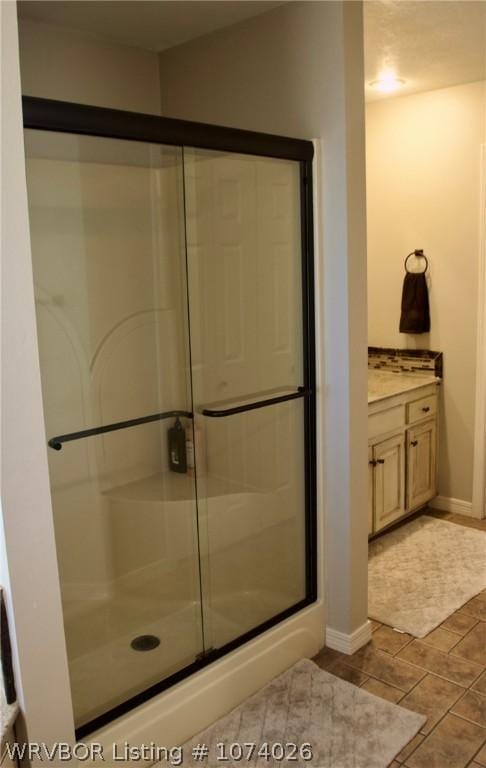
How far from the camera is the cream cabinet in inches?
136

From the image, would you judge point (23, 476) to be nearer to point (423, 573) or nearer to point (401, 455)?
point (423, 573)

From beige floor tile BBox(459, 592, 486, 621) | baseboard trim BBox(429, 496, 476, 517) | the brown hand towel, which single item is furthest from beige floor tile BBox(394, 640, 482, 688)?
the brown hand towel

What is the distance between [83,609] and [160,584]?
36 centimetres

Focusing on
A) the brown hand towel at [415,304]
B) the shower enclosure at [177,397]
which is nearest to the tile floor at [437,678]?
the shower enclosure at [177,397]

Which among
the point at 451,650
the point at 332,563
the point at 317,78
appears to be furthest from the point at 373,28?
the point at 451,650

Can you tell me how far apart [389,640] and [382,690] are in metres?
0.34

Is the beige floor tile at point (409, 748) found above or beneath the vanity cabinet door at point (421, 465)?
beneath

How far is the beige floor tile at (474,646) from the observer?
103 inches

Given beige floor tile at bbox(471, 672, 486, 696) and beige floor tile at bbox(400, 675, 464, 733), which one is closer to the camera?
beige floor tile at bbox(400, 675, 464, 733)

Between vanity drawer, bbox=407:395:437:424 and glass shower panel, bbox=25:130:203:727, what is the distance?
163 cm

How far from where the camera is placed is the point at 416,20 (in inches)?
104

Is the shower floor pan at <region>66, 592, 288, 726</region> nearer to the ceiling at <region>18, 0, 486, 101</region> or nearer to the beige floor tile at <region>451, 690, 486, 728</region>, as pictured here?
the beige floor tile at <region>451, 690, 486, 728</region>

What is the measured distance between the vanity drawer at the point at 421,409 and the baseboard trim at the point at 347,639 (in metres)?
1.32

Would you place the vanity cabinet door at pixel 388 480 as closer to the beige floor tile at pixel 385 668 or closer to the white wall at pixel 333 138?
the white wall at pixel 333 138
